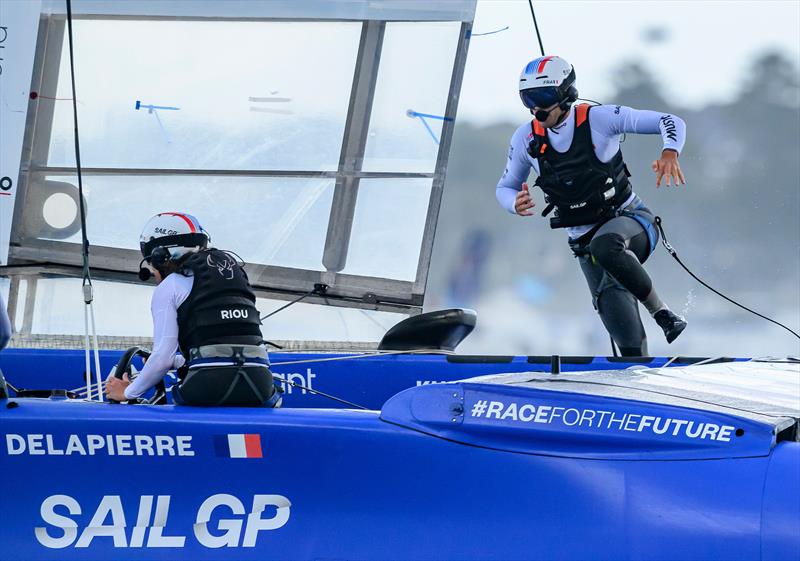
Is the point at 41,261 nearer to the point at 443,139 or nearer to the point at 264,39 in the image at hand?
the point at 264,39

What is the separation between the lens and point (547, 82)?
502cm

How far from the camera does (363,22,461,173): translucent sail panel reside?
608 centimetres

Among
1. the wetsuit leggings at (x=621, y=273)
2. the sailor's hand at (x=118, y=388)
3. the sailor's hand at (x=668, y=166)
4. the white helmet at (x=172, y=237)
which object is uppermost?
the sailor's hand at (x=668, y=166)

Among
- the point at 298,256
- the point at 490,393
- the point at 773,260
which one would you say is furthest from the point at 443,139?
the point at 773,260

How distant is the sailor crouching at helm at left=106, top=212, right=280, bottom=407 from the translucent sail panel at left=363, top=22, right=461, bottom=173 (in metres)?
2.30

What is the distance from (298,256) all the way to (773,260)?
10.4 meters

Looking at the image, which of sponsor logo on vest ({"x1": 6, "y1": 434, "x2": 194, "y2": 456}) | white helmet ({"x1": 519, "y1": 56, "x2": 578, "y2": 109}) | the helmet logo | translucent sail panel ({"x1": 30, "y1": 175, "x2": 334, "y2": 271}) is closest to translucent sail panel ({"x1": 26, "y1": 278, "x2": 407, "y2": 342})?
translucent sail panel ({"x1": 30, "y1": 175, "x2": 334, "y2": 271})

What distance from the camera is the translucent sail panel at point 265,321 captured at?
19.9 ft

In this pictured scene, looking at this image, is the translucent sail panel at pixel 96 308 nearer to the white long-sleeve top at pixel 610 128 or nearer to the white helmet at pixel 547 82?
the white long-sleeve top at pixel 610 128

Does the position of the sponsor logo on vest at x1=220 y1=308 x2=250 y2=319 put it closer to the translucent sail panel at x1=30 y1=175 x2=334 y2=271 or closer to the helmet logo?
the helmet logo

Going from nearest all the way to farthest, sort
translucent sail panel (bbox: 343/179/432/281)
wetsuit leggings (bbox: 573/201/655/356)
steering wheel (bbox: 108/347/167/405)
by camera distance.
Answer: steering wheel (bbox: 108/347/167/405)
wetsuit leggings (bbox: 573/201/655/356)
translucent sail panel (bbox: 343/179/432/281)

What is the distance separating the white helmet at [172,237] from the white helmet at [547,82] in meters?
1.49

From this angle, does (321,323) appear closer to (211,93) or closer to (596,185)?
(211,93)

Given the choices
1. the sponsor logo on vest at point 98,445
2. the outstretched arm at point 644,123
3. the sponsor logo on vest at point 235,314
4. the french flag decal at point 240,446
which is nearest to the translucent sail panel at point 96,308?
the outstretched arm at point 644,123
